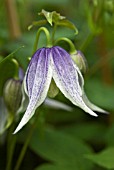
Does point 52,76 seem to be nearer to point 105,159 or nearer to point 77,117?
point 105,159

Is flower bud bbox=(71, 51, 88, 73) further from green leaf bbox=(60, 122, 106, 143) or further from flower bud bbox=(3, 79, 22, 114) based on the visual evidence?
green leaf bbox=(60, 122, 106, 143)

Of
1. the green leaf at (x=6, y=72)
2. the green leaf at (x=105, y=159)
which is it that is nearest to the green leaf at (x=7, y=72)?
the green leaf at (x=6, y=72)

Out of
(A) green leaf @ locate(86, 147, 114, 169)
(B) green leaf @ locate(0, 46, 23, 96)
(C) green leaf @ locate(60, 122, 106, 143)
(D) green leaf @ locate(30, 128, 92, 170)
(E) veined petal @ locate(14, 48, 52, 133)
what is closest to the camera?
(E) veined petal @ locate(14, 48, 52, 133)

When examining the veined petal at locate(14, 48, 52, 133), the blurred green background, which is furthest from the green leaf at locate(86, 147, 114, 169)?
the veined petal at locate(14, 48, 52, 133)

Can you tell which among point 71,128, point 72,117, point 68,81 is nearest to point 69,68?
point 68,81

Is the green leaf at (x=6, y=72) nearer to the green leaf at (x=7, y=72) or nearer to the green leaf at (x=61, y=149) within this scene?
the green leaf at (x=7, y=72)
